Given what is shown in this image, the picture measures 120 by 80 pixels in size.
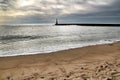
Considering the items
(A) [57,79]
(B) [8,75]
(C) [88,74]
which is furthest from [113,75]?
(B) [8,75]

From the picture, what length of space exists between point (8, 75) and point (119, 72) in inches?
145

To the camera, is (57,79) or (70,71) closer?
(57,79)

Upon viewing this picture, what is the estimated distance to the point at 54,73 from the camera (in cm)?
663

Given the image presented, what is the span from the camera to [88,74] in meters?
6.20

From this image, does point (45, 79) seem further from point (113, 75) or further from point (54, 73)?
point (113, 75)

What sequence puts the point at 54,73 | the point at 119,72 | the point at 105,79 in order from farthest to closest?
the point at 54,73
the point at 119,72
the point at 105,79

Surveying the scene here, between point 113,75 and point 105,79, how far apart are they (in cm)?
44

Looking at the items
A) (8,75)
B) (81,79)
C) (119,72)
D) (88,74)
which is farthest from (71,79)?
(8,75)

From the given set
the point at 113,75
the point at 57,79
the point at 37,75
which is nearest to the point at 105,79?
the point at 113,75

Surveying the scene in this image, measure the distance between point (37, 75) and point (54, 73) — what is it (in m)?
0.57

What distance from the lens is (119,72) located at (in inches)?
244

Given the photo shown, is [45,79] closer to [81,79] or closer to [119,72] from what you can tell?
[81,79]

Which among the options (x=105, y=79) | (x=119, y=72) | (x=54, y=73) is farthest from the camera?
(x=54, y=73)

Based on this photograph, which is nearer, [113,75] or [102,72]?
[113,75]
